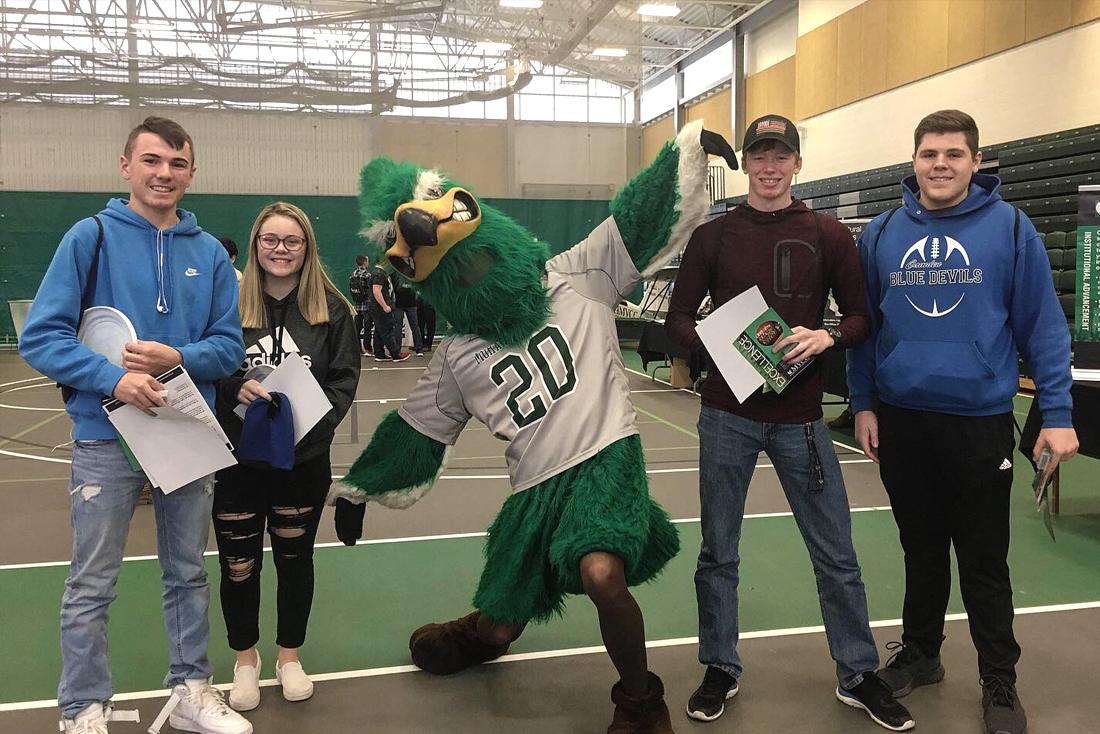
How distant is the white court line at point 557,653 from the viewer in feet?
9.11

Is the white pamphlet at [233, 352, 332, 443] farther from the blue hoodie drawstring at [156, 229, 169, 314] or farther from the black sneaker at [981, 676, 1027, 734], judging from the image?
the black sneaker at [981, 676, 1027, 734]

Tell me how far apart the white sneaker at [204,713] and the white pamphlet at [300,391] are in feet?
2.56

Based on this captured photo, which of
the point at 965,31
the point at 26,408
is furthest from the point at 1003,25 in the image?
the point at 26,408

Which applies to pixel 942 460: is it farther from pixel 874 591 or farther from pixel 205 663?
pixel 205 663

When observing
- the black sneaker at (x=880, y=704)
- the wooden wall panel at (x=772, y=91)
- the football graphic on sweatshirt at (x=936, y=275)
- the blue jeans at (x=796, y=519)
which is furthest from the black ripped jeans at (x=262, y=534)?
the wooden wall panel at (x=772, y=91)

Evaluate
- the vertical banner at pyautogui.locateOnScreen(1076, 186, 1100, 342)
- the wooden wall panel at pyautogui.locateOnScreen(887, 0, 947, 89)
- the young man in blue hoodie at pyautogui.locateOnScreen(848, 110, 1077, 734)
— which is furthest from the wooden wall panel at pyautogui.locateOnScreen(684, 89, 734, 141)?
the young man in blue hoodie at pyautogui.locateOnScreen(848, 110, 1077, 734)

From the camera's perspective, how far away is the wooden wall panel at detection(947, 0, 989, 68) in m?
10.6

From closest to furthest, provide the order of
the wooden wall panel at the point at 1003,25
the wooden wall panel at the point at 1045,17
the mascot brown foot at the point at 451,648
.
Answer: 1. the mascot brown foot at the point at 451,648
2. the wooden wall panel at the point at 1045,17
3. the wooden wall panel at the point at 1003,25

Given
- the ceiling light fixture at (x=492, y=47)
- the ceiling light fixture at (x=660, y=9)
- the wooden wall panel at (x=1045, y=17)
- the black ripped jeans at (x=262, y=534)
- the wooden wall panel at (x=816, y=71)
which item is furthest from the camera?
the ceiling light fixture at (x=492, y=47)

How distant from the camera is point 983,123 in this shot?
10711 millimetres

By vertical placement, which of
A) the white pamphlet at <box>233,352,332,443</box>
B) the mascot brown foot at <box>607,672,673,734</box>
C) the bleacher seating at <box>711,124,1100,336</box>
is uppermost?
the bleacher seating at <box>711,124,1100,336</box>

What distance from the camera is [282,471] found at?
2707 millimetres

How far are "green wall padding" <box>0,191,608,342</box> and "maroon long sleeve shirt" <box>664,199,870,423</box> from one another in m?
12.0

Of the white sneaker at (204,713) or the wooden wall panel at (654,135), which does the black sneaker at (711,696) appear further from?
the wooden wall panel at (654,135)
